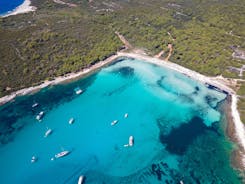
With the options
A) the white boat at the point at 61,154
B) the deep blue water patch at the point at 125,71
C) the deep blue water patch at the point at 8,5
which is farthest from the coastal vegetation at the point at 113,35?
the white boat at the point at 61,154

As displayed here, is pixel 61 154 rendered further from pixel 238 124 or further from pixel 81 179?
pixel 238 124

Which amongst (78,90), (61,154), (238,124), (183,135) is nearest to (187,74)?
(238,124)

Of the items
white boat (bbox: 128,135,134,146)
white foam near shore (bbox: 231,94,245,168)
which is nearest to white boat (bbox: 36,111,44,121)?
white boat (bbox: 128,135,134,146)

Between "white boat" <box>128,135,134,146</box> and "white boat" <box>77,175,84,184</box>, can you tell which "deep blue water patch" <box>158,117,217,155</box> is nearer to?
"white boat" <box>128,135,134,146</box>

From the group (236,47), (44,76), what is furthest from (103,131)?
(236,47)

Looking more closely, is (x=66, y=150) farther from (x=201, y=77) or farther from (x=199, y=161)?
(x=201, y=77)
